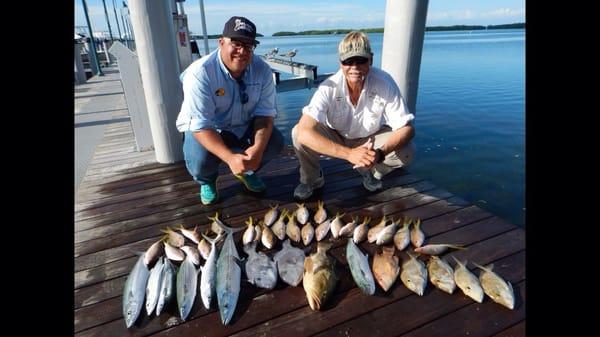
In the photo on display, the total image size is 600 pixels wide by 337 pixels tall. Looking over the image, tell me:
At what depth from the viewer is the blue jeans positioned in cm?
321

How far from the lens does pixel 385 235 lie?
2.73 metres

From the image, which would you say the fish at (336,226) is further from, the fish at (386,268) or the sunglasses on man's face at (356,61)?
the sunglasses on man's face at (356,61)

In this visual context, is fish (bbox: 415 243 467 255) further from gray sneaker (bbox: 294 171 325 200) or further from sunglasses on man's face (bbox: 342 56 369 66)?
sunglasses on man's face (bbox: 342 56 369 66)

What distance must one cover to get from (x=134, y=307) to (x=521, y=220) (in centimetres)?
539

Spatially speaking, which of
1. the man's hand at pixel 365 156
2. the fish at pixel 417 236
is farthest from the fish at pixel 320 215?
the fish at pixel 417 236

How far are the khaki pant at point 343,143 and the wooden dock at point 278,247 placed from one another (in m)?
0.25

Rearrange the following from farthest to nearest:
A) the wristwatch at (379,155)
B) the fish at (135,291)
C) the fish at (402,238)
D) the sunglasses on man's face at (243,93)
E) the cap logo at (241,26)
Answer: the sunglasses on man's face at (243,93) → the wristwatch at (379,155) → the cap logo at (241,26) → the fish at (402,238) → the fish at (135,291)

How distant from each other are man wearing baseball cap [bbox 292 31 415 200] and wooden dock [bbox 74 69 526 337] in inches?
16.2

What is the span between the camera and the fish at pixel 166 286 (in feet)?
6.95

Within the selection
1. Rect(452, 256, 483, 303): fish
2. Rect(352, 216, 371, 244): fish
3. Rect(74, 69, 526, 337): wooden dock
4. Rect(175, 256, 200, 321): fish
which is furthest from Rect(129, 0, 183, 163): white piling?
Rect(452, 256, 483, 303): fish

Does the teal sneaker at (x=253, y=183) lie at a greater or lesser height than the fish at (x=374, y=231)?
greater

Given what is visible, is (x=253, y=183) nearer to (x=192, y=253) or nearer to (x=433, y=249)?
(x=192, y=253)
